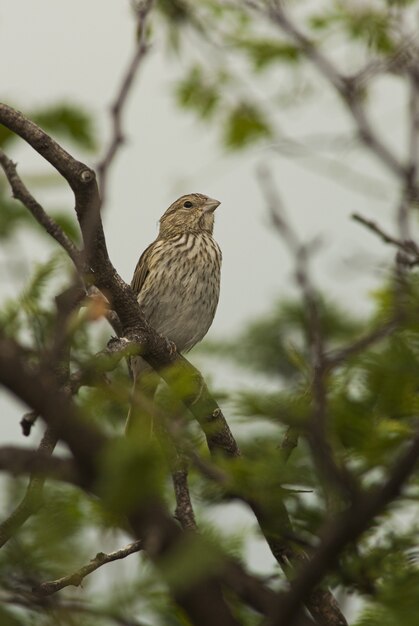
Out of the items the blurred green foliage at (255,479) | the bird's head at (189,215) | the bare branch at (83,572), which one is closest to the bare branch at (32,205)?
the blurred green foliage at (255,479)

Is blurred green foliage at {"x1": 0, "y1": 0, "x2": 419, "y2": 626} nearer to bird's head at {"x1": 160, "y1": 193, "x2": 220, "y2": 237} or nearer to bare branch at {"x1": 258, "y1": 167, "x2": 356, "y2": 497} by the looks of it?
bare branch at {"x1": 258, "y1": 167, "x2": 356, "y2": 497}

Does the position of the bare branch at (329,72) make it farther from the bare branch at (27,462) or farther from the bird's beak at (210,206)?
the bare branch at (27,462)

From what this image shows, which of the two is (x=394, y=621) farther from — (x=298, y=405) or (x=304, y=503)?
(x=304, y=503)

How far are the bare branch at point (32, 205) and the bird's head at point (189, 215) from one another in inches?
183

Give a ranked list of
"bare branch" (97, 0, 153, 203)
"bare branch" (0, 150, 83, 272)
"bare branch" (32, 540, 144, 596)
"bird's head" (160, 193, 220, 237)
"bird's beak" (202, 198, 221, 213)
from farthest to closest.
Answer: "bird's beak" (202, 198, 221, 213)
"bird's head" (160, 193, 220, 237)
"bare branch" (0, 150, 83, 272)
"bare branch" (32, 540, 144, 596)
"bare branch" (97, 0, 153, 203)

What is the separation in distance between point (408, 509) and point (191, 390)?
475 millimetres

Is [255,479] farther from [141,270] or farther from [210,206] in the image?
[210,206]

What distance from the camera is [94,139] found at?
12.6 ft

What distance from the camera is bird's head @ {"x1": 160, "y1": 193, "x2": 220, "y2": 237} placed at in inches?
332

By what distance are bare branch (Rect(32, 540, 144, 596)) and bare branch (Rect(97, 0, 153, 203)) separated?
0.97 m

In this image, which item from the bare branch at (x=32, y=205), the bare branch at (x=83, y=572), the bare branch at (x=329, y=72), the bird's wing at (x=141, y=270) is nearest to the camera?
the bare branch at (x=83, y=572)

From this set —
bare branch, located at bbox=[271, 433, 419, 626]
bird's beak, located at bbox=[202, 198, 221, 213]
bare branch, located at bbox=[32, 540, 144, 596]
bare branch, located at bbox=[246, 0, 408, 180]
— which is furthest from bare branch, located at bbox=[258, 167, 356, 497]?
bird's beak, located at bbox=[202, 198, 221, 213]

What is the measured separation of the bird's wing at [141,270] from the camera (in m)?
7.77

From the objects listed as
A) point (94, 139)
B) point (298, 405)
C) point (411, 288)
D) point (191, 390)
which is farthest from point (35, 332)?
point (94, 139)
